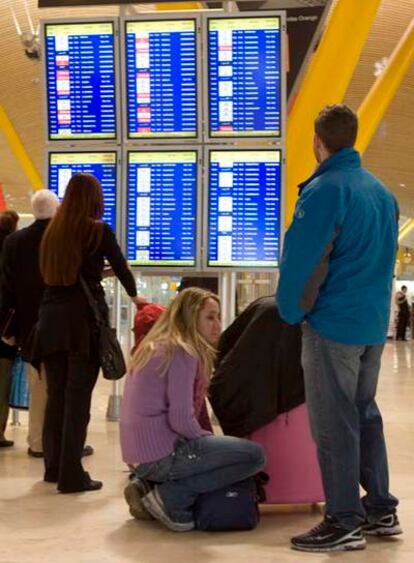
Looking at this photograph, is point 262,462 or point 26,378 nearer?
point 262,462

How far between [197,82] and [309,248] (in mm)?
3215

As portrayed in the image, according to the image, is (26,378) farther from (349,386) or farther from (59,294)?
(349,386)

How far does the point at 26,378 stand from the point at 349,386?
328cm

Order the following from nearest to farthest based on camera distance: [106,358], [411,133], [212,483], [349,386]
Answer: [349,386] < [212,483] < [106,358] < [411,133]

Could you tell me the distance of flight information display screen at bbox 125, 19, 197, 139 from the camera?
6.60 meters

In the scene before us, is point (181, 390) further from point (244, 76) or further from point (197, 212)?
point (244, 76)

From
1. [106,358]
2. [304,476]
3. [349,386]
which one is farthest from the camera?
[106,358]

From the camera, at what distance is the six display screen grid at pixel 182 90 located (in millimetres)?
6488

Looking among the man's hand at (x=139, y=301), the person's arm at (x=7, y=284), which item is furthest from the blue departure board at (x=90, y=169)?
the man's hand at (x=139, y=301)

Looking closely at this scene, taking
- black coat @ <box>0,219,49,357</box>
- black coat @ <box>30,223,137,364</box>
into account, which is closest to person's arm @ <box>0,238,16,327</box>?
black coat @ <box>0,219,49,357</box>

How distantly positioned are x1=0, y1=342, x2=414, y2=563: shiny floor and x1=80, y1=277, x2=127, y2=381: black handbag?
563 mm

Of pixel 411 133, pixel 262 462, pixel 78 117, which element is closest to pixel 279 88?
pixel 78 117

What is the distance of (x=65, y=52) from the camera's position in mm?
6695

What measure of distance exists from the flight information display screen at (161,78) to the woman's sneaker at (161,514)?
3.11m
